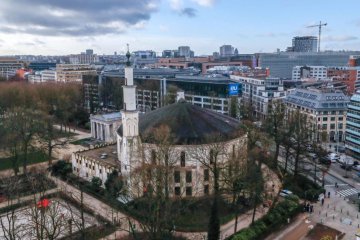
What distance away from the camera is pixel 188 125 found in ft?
194

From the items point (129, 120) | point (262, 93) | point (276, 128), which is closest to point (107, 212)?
point (129, 120)

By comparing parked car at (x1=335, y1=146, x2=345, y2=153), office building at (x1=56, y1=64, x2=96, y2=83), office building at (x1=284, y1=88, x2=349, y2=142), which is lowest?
parked car at (x1=335, y1=146, x2=345, y2=153)

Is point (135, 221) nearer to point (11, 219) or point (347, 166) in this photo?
point (11, 219)

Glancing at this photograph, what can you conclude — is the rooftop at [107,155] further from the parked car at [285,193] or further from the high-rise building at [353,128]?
the high-rise building at [353,128]

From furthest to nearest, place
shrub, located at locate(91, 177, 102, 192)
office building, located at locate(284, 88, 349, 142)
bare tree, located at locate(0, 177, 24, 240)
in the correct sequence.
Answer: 1. office building, located at locate(284, 88, 349, 142)
2. shrub, located at locate(91, 177, 102, 192)
3. bare tree, located at locate(0, 177, 24, 240)

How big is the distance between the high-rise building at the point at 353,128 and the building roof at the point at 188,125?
29.9m

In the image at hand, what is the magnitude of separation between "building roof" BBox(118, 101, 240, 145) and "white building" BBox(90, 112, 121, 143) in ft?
86.5

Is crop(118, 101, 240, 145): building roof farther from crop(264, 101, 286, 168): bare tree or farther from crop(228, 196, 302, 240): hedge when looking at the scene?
crop(228, 196, 302, 240): hedge

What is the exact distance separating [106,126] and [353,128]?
5621cm

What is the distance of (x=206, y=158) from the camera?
178ft

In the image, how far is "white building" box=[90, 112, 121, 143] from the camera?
90625 millimetres

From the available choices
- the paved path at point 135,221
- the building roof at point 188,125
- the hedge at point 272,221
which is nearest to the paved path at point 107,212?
the paved path at point 135,221

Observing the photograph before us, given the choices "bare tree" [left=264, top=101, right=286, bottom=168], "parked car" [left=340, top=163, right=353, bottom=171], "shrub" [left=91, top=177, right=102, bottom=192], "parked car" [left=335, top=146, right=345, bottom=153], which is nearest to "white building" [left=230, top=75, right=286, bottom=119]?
"parked car" [left=335, top=146, right=345, bottom=153]

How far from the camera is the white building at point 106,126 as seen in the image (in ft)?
297
